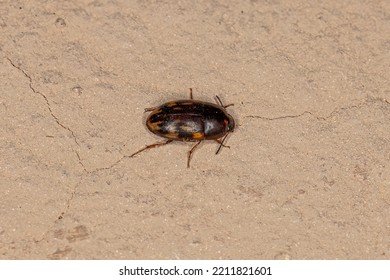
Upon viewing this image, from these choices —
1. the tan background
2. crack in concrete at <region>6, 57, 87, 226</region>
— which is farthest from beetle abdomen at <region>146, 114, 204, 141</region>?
crack in concrete at <region>6, 57, 87, 226</region>

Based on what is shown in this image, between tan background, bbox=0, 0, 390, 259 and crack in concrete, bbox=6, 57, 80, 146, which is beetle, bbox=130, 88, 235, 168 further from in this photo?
crack in concrete, bbox=6, 57, 80, 146

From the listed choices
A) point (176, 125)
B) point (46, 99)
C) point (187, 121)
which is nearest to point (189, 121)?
point (187, 121)

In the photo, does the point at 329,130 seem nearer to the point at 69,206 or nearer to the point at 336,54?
the point at 336,54

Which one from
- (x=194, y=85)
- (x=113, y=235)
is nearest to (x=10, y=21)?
(x=194, y=85)

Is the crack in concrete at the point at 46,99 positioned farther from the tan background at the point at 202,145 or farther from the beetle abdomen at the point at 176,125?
the beetle abdomen at the point at 176,125

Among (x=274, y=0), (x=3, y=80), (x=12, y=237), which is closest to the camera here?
(x=12, y=237)
